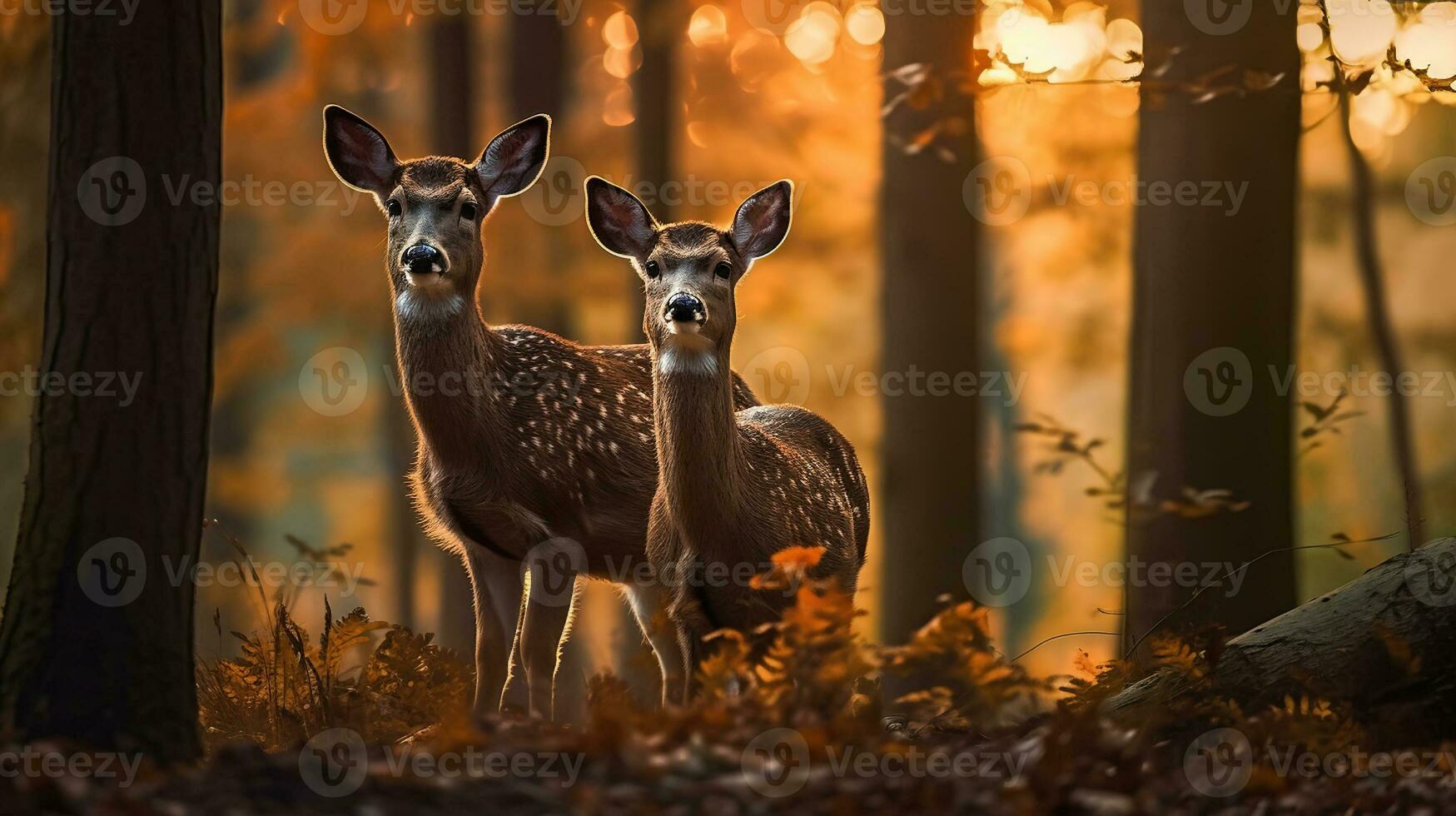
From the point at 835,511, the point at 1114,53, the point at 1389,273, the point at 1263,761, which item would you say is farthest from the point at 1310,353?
the point at 1263,761

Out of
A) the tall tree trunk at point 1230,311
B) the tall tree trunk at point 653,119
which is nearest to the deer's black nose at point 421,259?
the tall tree trunk at point 1230,311

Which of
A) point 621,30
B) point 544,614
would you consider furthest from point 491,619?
point 621,30

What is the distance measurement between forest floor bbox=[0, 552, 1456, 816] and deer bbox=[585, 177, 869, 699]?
35 cm

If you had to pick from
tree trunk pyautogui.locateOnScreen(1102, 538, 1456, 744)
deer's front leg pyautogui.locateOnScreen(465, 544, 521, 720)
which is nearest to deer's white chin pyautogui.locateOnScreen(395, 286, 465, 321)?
deer's front leg pyautogui.locateOnScreen(465, 544, 521, 720)

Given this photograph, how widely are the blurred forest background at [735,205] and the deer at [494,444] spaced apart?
2.44 m

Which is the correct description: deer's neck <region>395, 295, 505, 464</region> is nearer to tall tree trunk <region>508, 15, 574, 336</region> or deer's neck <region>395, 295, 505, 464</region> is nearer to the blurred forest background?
the blurred forest background

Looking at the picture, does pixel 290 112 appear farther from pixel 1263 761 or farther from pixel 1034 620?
A: pixel 1034 620

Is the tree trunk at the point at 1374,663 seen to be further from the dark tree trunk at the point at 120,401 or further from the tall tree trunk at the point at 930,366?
the tall tree trunk at the point at 930,366

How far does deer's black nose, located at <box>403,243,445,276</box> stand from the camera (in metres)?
7.38

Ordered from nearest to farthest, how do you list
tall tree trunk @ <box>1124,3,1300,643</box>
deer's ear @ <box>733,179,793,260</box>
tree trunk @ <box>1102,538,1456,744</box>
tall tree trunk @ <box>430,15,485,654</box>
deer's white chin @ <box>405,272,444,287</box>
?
tree trunk @ <box>1102,538,1456,744</box>
deer's white chin @ <box>405,272,444,287</box>
deer's ear @ <box>733,179,793,260</box>
tall tree trunk @ <box>1124,3,1300,643</box>
tall tree trunk @ <box>430,15,485,654</box>

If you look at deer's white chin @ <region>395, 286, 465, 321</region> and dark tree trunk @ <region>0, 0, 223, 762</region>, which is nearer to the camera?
dark tree trunk @ <region>0, 0, 223, 762</region>

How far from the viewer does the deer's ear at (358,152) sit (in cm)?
799

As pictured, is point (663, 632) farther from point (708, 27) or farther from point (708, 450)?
point (708, 27)

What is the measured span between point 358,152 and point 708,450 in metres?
2.65
